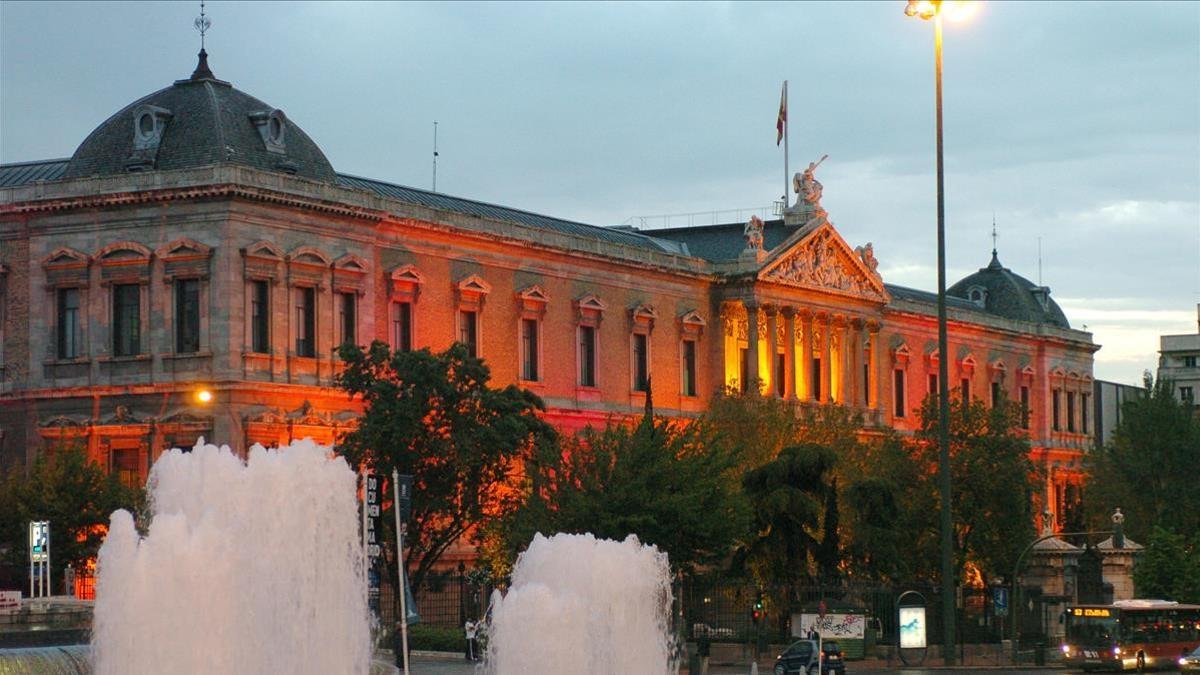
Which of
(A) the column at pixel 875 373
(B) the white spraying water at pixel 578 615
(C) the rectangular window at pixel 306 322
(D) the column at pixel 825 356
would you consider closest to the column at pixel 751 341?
(D) the column at pixel 825 356

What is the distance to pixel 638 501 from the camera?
59.4 m

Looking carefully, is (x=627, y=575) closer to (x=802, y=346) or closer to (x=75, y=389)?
(x=75, y=389)

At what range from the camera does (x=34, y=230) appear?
6875 centimetres

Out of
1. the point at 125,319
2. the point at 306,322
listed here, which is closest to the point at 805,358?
the point at 306,322

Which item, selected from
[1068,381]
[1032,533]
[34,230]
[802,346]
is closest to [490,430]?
Result: [34,230]

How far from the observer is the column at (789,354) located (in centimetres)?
9569

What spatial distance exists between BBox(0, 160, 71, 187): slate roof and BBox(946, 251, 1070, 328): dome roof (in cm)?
5844

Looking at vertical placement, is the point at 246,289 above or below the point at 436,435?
above

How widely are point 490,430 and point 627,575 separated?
2591 cm

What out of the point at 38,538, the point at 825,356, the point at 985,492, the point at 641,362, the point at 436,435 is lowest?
the point at 38,538

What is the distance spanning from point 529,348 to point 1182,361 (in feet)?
299

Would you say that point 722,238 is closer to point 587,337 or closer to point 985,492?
point 587,337

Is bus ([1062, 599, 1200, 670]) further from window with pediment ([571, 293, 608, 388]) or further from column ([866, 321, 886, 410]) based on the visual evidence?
column ([866, 321, 886, 410])

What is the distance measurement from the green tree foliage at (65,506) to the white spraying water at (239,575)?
26578 millimetres
